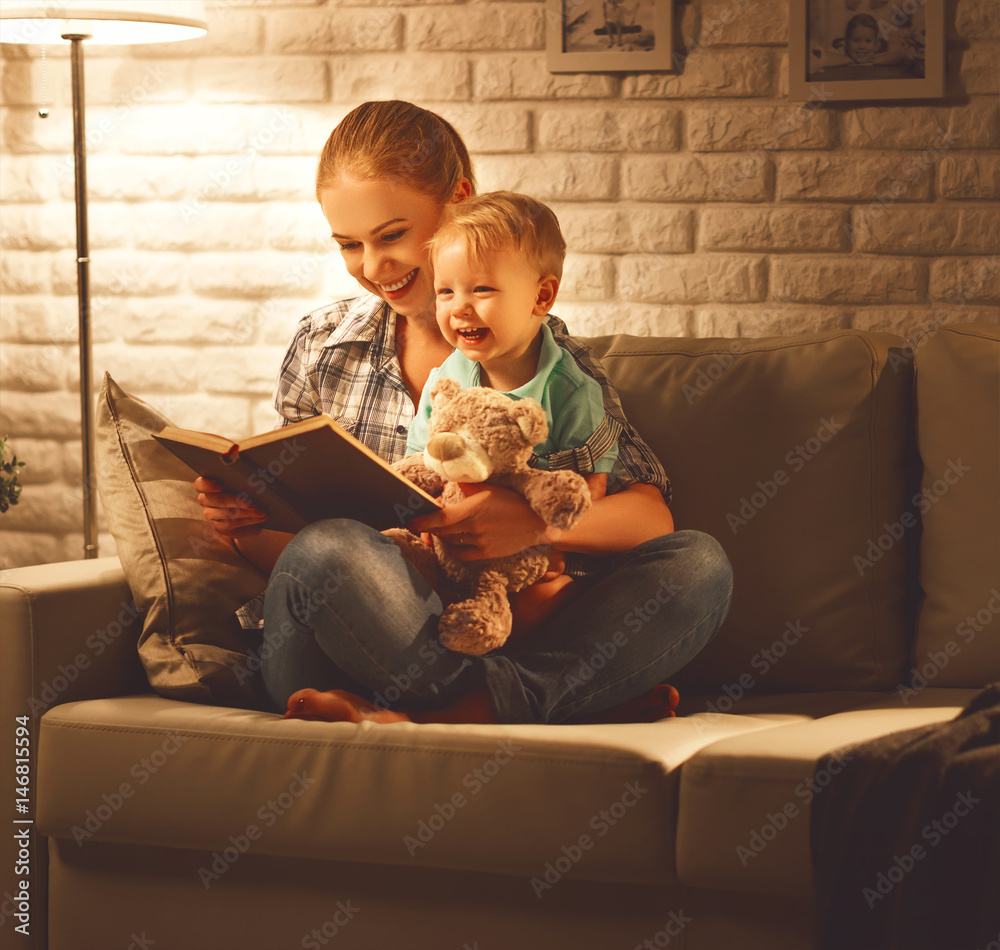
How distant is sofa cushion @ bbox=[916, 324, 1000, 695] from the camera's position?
4.96 feet

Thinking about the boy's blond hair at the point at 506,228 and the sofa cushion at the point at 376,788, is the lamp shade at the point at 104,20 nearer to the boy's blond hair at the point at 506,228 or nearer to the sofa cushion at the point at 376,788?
the boy's blond hair at the point at 506,228

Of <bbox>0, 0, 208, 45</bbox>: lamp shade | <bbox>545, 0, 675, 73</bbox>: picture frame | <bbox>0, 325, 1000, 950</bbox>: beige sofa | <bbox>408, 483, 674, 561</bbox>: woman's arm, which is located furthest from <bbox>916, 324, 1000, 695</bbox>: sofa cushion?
<bbox>0, 0, 208, 45</bbox>: lamp shade

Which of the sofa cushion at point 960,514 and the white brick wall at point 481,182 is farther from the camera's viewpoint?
the white brick wall at point 481,182

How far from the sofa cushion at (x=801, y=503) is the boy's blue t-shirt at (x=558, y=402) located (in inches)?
10.6

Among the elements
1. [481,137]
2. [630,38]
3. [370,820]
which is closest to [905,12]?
[630,38]

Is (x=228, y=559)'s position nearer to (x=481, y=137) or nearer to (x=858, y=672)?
(x=858, y=672)

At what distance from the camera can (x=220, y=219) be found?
226 cm

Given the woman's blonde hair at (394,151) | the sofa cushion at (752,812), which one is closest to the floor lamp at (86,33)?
the woman's blonde hair at (394,151)

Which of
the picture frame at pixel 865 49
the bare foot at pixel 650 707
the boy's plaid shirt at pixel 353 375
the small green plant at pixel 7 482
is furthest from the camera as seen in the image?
the small green plant at pixel 7 482

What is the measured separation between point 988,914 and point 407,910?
0.64 metres

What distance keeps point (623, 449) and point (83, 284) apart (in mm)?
1183

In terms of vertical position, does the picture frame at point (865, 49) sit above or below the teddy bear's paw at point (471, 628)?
above

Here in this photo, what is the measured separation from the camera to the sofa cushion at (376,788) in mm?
1190

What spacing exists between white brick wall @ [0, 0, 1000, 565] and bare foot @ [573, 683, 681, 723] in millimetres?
911
